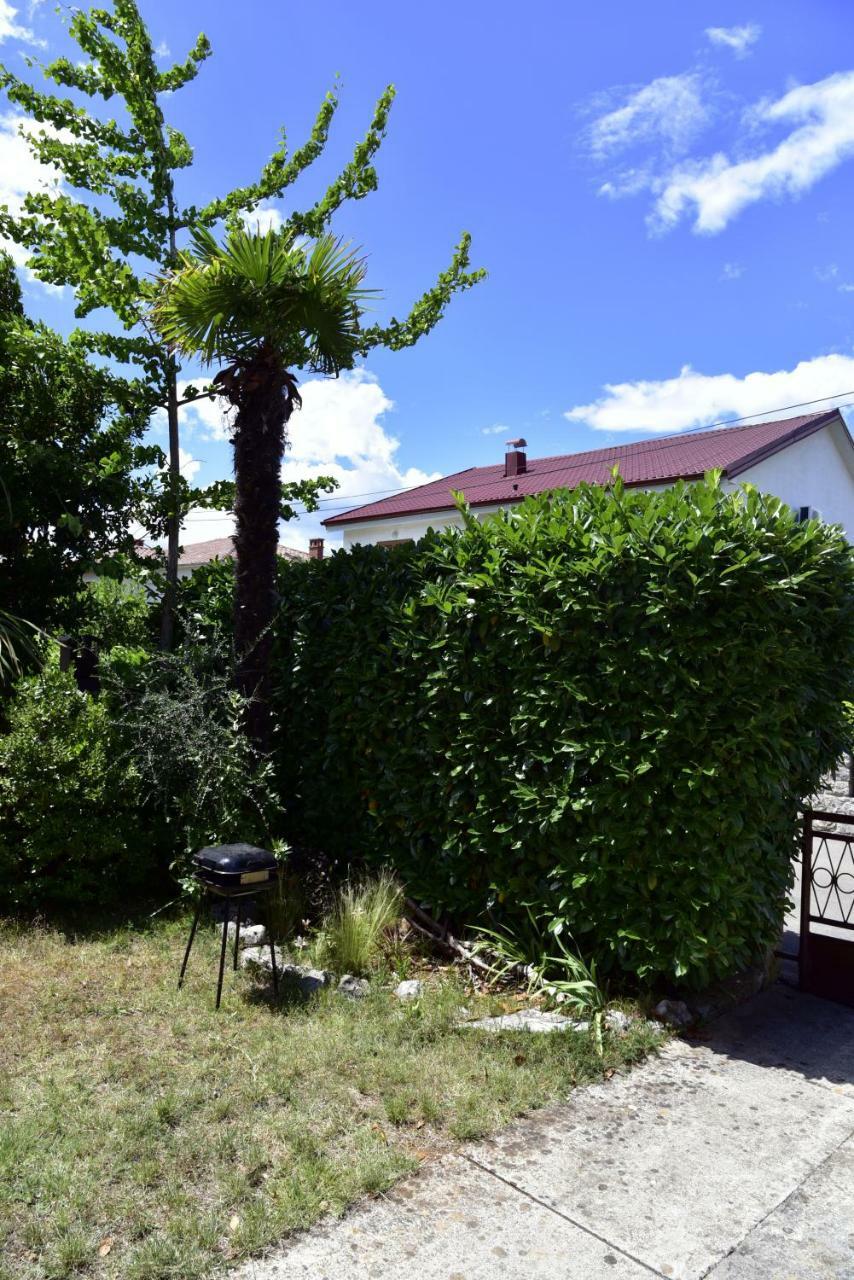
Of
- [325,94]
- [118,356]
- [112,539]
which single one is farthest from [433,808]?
[325,94]

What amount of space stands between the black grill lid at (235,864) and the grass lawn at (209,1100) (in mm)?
634

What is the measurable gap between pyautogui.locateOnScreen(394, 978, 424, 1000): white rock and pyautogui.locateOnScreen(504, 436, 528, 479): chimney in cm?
1921

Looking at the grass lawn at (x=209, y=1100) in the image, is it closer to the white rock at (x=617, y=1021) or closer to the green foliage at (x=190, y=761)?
the white rock at (x=617, y=1021)

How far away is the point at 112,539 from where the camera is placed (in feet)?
23.9

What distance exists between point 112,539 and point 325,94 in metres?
5.06

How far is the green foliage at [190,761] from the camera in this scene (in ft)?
17.7

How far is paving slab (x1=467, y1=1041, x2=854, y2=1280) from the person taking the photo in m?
2.44

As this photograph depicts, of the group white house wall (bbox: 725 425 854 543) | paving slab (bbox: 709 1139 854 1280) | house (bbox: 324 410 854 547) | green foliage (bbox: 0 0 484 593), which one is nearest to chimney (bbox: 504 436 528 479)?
house (bbox: 324 410 854 547)

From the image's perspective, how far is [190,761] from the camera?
5.57m

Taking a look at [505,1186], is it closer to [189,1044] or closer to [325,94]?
[189,1044]

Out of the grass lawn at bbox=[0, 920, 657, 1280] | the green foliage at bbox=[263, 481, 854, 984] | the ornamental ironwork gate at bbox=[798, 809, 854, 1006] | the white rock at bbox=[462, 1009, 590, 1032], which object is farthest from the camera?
the ornamental ironwork gate at bbox=[798, 809, 854, 1006]

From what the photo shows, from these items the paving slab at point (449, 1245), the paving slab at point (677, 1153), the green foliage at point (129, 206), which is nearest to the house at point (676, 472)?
the green foliage at point (129, 206)

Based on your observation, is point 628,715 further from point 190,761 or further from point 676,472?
point 676,472

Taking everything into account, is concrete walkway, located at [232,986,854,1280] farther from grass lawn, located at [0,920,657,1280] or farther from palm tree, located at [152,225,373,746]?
palm tree, located at [152,225,373,746]
